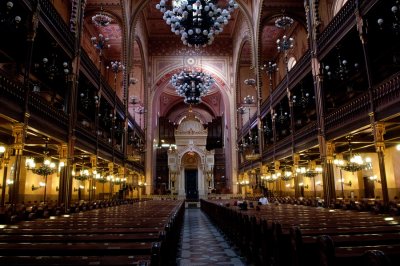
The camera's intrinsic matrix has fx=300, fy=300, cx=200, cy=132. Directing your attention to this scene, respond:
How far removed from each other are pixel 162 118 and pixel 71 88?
27.7 meters

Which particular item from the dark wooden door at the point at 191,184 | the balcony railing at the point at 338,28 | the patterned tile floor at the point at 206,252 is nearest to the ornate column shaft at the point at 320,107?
the balcony railing at the point at 338,28

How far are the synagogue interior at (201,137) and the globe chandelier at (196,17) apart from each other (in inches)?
2.6

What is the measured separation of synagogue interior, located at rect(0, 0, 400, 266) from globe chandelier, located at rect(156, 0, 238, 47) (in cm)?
7

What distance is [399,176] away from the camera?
16906mm

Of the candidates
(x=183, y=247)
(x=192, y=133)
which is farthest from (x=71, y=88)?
(x=192, y=133)

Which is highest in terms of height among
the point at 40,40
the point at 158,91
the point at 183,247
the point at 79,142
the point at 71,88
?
the point at 158,91

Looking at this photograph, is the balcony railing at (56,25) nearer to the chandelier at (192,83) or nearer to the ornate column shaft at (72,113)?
the ornate column shaft at (72,113)

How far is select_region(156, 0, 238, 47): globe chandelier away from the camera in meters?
12.4

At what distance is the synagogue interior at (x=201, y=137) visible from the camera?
3748 mm

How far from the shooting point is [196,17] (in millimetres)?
12586

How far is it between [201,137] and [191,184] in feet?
18.3

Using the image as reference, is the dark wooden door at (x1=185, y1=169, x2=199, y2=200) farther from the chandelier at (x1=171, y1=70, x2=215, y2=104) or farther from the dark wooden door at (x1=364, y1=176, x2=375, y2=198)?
the dark wooden door at (x1=364, y1=176, x2=375, y2=198)

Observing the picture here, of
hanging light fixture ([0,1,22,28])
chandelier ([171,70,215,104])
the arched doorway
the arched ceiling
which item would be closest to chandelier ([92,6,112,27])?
the arched ceiling

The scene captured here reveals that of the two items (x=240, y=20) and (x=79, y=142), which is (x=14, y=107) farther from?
(x=240, y=20)
